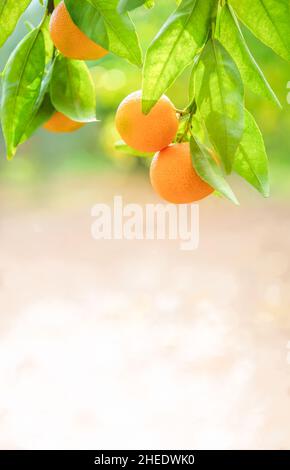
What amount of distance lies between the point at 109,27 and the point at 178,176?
2.9 inches

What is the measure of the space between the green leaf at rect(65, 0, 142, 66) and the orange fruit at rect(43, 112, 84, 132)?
0.32 ft

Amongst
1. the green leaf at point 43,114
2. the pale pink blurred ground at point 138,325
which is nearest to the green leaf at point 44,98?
the green leaf at point 43,114

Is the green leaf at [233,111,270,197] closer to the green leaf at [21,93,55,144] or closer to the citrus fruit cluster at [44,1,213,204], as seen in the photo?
the citrus fruit cluster at [44,1,213,204]

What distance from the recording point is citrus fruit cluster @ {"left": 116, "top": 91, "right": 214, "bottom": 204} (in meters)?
0.32

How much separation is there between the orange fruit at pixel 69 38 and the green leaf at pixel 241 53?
63mm

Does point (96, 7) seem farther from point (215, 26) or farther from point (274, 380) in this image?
point (274, 380)

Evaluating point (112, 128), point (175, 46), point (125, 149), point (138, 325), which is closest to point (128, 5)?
point (175, 46)

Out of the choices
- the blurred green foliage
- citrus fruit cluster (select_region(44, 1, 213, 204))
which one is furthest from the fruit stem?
the blurred green foliage

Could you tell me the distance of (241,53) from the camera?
0.30 metres

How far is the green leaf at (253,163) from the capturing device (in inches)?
12.2

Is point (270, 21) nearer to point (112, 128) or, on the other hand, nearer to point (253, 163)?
point (253, 163)

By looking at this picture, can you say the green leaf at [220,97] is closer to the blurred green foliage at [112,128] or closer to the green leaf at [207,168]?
the green leaf at [207,168]

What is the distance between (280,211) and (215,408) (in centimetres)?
109

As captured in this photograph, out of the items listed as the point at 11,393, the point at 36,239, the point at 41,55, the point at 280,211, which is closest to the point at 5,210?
the point at 36,239
